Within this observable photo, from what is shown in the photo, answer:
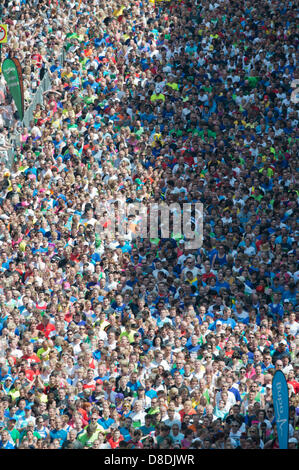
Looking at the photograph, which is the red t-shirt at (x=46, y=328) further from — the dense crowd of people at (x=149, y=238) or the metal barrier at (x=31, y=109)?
the metal barrier at (x=31, y=109)

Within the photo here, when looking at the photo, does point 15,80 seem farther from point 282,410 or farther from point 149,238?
point 282,410

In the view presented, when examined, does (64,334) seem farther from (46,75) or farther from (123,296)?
(46,75)

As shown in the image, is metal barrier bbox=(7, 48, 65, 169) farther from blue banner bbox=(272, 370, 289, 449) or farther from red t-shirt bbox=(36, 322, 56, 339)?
blue banner bbox=(272, 370, 289, 449)

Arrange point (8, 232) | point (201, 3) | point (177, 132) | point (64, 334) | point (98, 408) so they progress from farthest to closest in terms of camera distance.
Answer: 1. point (201, 3)
2. point (177, 132)
3. point (8, 232)
4. point (64, 334)
5. point (98, 408)

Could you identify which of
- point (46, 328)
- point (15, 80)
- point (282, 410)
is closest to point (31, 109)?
point (15, 80)

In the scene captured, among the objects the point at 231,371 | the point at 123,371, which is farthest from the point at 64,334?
the point at 231,371
